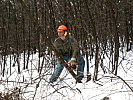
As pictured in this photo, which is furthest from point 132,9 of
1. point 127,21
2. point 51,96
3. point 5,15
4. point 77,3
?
point 51,96

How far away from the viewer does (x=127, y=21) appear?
15.9 metres

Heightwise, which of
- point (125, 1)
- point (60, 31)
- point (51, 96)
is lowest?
point (51, 96)

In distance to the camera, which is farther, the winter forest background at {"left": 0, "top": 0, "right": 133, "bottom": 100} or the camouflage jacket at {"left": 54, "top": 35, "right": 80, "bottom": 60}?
the camouflage jacket at {"left": 54, "top": 35, "right": 80, "bottom": 60}

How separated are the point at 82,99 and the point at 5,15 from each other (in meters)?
9.56

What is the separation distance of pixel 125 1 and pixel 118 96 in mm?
11180

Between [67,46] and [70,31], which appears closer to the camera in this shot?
[67,46]

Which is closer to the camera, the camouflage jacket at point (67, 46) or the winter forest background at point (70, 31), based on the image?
the winter forest background at point (70, 31)

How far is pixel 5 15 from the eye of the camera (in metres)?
12.5

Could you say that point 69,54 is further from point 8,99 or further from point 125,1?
point 125,1

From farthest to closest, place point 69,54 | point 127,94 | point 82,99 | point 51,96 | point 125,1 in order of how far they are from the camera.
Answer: point 125,1, point 69,54, point 51,96, point 82,99, point 127,94

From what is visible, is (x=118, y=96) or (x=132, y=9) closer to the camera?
(x=118, y=96)

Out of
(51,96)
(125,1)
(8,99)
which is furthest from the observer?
(125,1)

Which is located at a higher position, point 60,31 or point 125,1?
point 125,1

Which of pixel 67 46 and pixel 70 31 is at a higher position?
pixel 70 31
